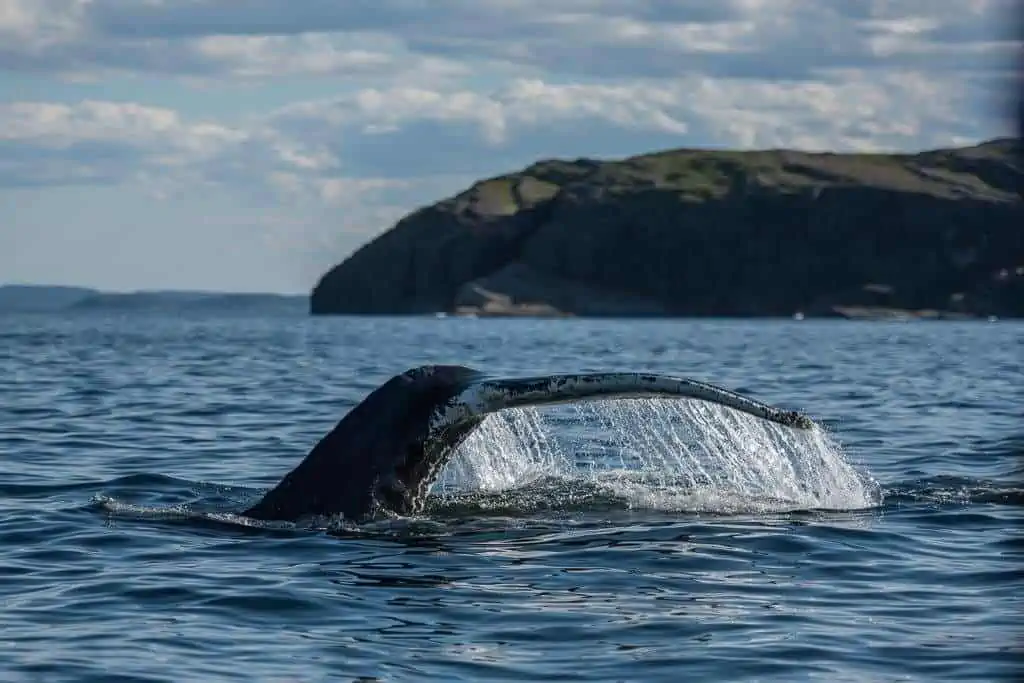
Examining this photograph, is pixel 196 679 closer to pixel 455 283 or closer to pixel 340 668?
pixel 340 668

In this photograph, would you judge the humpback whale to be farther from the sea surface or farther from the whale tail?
the sea surface

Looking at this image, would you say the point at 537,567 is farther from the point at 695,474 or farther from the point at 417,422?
the point at 695,474

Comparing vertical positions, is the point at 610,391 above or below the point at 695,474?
above

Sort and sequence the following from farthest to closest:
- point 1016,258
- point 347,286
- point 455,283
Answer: point 347,286
point 455,283
point 1016,258

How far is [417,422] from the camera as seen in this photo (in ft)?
30.2

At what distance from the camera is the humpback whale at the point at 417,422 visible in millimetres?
8820

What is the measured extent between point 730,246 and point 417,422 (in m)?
138

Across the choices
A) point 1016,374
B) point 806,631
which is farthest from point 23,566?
point 1016,374

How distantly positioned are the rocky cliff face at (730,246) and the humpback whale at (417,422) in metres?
125

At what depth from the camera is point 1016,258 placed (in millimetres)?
134750

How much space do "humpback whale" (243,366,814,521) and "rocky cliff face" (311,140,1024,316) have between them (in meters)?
125

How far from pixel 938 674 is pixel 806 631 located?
872 millimetres

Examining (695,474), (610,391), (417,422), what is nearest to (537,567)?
(417,422)

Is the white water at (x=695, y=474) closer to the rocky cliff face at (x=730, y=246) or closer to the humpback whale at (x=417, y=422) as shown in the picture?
the humpback whale at (x=417, y=422)
